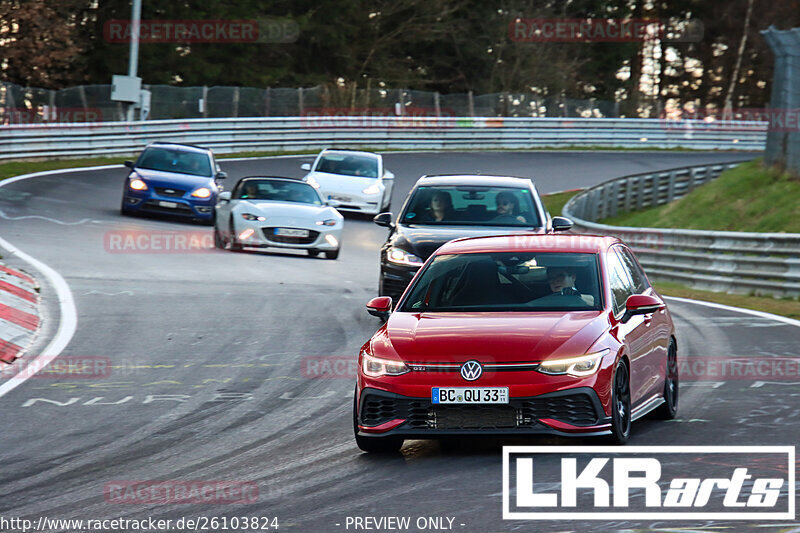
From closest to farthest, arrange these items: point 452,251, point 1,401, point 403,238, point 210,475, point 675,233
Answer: point 210,475 → point 452,251 → point 1,401 → point 403,238 → point 675,233

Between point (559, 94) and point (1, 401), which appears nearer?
point (1, 401)

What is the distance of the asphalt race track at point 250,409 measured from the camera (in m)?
6.83

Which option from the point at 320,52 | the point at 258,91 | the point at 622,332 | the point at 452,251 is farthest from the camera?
the point at 320,52

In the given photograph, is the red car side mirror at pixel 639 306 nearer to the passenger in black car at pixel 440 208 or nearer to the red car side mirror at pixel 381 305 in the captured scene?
the red car side mirror at pixel 381 305

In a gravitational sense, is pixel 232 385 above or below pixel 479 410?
below

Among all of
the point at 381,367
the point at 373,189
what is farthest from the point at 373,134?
the point at 381,367

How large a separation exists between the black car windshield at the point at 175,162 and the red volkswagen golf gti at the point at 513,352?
19386mm

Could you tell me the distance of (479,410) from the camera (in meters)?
7.72

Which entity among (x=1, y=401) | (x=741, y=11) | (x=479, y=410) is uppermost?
(x=741, y=11)

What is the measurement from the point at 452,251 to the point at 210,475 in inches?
108

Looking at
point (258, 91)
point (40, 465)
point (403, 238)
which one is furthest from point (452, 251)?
point (258, 91)

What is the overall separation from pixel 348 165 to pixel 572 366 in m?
24.8

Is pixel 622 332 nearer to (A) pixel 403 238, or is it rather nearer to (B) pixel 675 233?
→ (A) pixel 403 238

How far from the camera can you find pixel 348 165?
106ft
